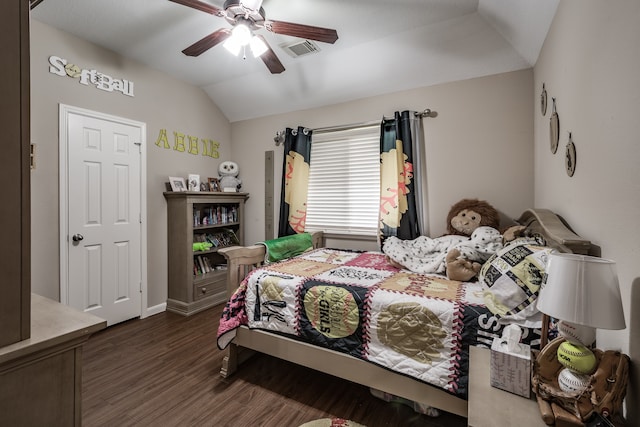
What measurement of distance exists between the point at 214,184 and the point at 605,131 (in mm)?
3585

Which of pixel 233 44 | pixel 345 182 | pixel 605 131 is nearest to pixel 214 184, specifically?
pixel 345 182

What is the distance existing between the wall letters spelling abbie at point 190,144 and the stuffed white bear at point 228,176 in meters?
0.19

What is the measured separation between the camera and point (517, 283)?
1.31 metres

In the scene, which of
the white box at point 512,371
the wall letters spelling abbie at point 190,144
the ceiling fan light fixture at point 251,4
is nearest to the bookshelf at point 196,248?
the wall letters spelling abbie at point 190,144

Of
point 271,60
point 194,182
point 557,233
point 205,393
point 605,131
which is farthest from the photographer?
point 194,182

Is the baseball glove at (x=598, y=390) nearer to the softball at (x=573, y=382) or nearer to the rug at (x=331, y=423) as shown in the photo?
the softball at (x=573, y=382)

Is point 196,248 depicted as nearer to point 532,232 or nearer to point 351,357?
point 351,357

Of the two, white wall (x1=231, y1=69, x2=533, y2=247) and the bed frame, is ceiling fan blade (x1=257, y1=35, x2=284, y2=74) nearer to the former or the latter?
white wall (x1=231, y1=69, x2=533, y2=247)

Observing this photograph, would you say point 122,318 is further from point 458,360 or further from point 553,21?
point 553,21

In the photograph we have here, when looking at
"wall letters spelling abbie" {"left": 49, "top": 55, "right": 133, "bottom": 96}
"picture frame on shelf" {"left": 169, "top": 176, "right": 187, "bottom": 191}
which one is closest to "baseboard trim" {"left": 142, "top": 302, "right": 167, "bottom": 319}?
"picture frame on shelf" {"left": 169, "top": 176, "right": 187, "bottom": 191}

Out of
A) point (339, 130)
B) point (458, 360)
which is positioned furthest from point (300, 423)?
point (339, 130)

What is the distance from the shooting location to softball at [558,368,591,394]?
0.78 metres

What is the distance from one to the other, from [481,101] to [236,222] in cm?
307

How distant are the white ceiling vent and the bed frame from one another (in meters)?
1.88
